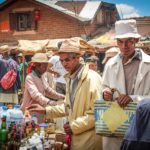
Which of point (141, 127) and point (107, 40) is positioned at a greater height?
point (107, 40)

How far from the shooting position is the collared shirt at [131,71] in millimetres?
4887

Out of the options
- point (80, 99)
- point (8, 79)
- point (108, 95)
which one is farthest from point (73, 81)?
point (8, 79)

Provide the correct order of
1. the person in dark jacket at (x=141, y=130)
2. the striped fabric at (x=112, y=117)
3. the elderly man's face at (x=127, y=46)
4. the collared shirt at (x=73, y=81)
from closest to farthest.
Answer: the person in dark jacket at (x=141, y=130) < the striped fabric at (x=112, y=117) < the elderly man's face at (x=127, y=46) < the collared shirt at (x=73, y=81)

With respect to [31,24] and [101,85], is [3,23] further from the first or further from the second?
[101,85]

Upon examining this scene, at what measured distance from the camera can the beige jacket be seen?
494 centimetres

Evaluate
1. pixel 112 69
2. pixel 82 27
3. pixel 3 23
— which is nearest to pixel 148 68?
pixel 112 69

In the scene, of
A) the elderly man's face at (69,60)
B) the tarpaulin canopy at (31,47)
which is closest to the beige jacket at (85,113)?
the elderly man's face at (69,60)

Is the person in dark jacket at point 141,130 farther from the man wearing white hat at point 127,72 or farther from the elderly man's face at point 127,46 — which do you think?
the elderly man's face at point 127,46

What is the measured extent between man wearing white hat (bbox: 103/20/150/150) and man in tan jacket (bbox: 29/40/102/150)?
159mm

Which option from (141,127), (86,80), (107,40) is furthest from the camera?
(107,40)

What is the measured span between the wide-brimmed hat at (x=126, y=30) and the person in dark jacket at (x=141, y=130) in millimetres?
1733

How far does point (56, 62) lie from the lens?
37.6 ft

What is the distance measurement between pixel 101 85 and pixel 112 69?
8.5 inches

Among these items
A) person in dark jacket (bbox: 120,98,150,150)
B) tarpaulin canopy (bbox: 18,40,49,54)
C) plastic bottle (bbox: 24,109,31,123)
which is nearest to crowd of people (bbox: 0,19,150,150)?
plastic bottle (bbox: 24,109,31,123)
